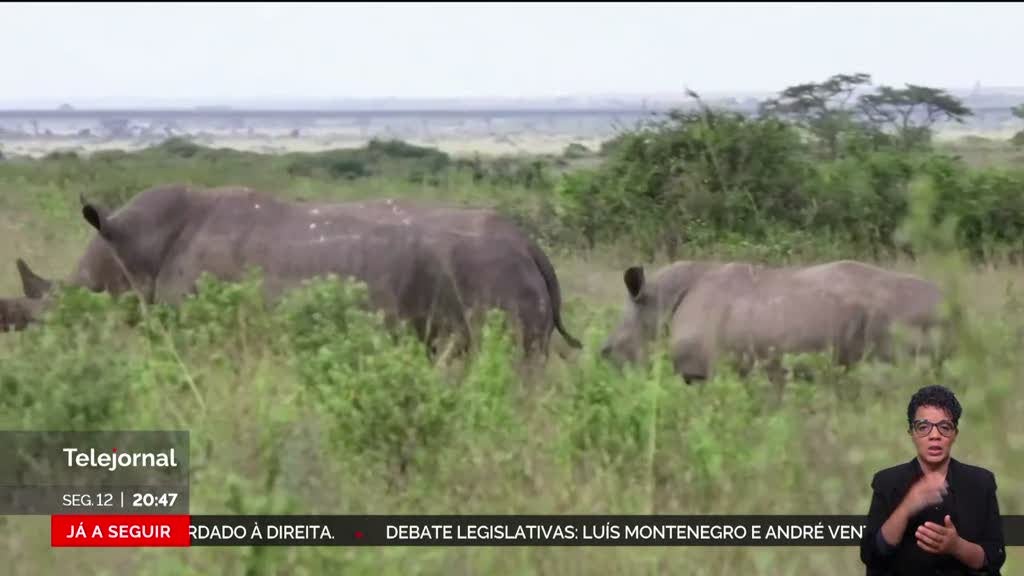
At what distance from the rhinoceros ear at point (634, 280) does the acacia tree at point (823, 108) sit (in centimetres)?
719

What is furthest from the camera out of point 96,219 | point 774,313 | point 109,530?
point 96,219

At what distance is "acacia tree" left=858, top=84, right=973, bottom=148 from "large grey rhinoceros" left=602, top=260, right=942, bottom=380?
31.7ft

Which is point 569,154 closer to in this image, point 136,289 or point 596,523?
point 136,289

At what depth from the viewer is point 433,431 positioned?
5148 mm

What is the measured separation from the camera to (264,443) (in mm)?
4492

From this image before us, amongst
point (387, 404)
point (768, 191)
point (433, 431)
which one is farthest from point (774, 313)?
point (768, 191)

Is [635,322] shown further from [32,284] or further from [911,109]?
[911,109]

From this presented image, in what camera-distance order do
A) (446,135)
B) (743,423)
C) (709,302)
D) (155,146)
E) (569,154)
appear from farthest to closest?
(446,135) → (569,154) → (155,146) → (709,302) → (743,423)

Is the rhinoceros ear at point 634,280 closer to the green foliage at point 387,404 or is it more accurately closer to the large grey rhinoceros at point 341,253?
the large grey rhinoceros at point 341,253

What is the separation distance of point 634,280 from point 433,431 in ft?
9.18

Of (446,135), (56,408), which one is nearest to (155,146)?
(56,408)

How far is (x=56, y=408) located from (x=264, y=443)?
3.96 ft

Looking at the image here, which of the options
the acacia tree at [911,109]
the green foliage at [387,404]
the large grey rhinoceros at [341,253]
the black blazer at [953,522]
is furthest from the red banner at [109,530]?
the acacia tree at [911,109]

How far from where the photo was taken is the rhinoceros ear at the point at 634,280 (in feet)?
25.3
